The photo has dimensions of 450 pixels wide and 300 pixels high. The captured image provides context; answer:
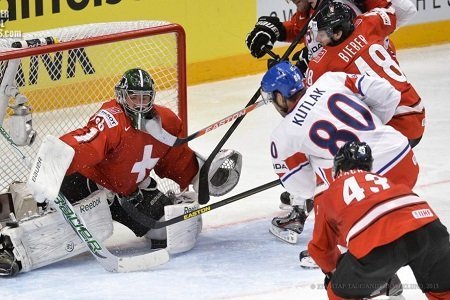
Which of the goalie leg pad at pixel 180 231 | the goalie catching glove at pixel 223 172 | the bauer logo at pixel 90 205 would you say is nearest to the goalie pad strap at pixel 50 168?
the bauer logo at pixel 90 205

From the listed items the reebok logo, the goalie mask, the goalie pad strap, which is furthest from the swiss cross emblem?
the reebok logo

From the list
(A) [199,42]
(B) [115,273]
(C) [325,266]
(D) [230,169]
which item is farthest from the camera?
(A) [199,42]

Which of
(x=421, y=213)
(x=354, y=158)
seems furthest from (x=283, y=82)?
(x=421, y=213)

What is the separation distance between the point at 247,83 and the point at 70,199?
2.94m

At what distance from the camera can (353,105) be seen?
4289 mm

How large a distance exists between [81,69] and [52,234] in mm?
1039

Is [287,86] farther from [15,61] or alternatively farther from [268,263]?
[15,61]

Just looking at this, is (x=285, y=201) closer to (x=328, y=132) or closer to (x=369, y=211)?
(x=328, y=132)

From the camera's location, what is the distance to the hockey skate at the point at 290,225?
16.4ft

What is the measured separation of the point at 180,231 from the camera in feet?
16.0

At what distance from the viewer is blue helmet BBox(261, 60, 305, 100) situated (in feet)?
14.3

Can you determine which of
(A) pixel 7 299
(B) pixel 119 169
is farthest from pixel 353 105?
(A) pixel 7 299

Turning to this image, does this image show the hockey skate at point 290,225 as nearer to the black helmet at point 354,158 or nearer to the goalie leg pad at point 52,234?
the goalie leg pad at point 52,234

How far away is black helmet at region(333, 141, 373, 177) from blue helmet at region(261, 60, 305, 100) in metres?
0.64
